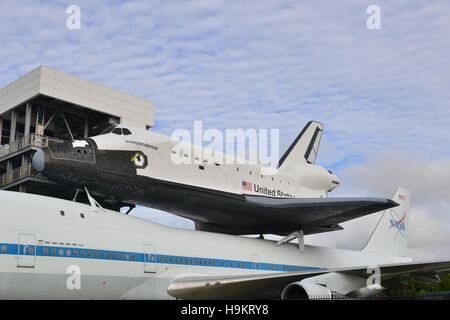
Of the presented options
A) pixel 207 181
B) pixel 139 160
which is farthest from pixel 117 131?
pixel 207 181

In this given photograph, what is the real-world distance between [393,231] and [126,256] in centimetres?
1852

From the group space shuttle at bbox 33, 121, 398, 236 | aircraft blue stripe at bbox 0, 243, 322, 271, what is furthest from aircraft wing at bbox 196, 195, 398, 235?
aircraft blue stripe at bbox 0, 243, 322, 271

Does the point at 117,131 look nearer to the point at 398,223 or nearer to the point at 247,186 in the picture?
the point at 247,186

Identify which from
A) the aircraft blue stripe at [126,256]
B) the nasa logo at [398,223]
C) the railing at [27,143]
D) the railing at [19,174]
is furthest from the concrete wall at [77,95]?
the nasa logo at [398,223]

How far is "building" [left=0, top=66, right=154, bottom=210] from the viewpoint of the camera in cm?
2731

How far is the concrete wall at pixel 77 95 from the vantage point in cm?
2755

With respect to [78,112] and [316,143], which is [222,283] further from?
[78,112]

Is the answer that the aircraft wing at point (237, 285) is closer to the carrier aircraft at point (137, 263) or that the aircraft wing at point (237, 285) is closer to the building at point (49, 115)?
the carrier aircraft at point (137, 263)

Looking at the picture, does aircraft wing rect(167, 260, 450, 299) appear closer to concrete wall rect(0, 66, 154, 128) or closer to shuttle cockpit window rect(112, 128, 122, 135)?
shuttle cockpit window rect(112, 128, 122, 135)

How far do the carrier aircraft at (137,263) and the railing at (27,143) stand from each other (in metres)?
11.1

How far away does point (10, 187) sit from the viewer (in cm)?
2759

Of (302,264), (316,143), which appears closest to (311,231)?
(302,264)

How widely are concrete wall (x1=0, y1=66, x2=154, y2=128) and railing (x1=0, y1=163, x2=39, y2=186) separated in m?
3.84

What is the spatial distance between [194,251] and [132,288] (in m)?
3.34
